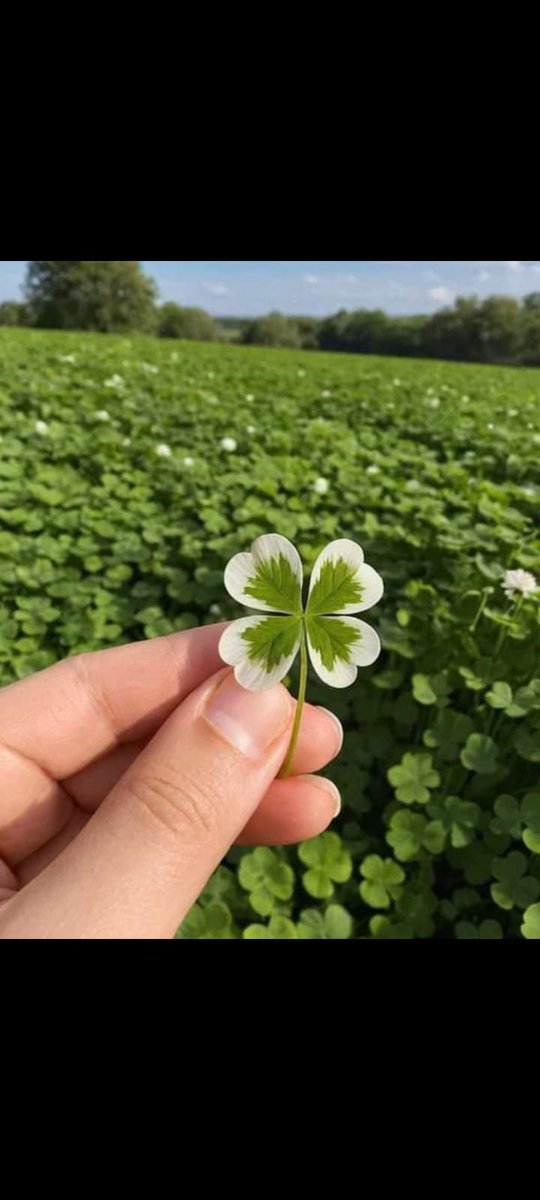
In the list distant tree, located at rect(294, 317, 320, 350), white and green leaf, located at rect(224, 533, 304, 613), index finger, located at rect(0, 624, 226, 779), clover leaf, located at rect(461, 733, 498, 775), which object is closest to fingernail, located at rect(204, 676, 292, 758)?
white and green leaf, located at rect(224, 533, 304, 613)

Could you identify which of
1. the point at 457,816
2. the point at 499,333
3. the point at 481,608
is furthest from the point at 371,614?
the point at 499,333

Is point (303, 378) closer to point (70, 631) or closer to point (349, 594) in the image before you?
point (70, 631)

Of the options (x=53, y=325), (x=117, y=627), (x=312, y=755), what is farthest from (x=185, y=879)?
(x=53, y=325)

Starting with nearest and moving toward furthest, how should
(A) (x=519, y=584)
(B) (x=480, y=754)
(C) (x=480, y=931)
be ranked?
(C) (x=480, y=931), (B) (x=480, y=754), (A) (x=519, y=584)

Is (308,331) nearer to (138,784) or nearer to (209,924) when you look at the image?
(209,924)

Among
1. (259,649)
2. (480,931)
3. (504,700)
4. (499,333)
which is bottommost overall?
(480,931)

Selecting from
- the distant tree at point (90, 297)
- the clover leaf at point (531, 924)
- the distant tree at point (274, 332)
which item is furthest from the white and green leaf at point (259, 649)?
the distant tree at point (274, 332)

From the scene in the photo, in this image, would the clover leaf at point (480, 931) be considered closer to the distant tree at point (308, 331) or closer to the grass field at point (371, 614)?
the grass field at point (371, 614)
